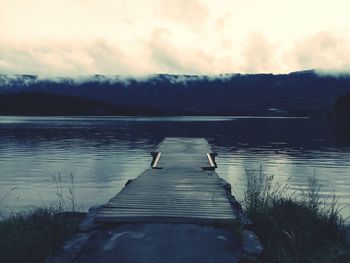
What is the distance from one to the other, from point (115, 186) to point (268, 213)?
15.2m

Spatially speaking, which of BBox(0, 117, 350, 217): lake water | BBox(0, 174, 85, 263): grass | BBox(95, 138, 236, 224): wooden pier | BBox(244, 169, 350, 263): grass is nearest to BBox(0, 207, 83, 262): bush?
BBox(0, 174, 85, 263): grass

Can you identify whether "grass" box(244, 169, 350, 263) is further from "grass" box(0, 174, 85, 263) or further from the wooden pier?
"grass" box(0, 174, 85, 263)

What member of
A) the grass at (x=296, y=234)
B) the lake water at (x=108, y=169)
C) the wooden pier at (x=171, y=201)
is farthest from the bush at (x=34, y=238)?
the lake water at (x=108, y=169)

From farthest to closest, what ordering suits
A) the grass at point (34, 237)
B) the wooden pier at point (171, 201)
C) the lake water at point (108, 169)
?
the lake water at point (108, 169)
the wooden pier at point (171, 201)
the grass at point (34, 237)

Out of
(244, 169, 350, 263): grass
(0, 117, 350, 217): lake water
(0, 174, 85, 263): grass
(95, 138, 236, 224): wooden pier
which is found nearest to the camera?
(0, 174, 85, 263): grass

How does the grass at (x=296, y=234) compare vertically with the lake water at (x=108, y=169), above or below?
above

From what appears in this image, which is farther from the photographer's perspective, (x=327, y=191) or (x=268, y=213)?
(x=327, y=191)

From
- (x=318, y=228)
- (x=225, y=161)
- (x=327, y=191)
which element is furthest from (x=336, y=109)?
(x=318, y=228)

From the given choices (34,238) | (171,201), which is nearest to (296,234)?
(171,201)

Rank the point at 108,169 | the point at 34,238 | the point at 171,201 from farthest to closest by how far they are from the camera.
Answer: the point at 108,169 → the point at 171,201 → the point at 34,238

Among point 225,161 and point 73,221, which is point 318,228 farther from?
point 225,161

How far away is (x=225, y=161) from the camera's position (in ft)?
132

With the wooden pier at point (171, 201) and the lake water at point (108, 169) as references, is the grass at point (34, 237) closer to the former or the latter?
the wooden pier at point (171, 201)

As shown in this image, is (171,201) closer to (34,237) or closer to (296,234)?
(296,234)
